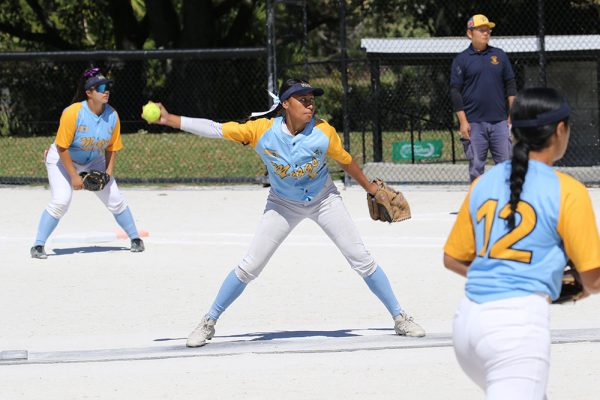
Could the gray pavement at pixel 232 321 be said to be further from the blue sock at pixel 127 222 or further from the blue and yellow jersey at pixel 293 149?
the blue and yellow jersey at pixel 293 149

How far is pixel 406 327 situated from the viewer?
314 inches

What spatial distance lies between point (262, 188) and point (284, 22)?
390 inches

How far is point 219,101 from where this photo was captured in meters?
32.2

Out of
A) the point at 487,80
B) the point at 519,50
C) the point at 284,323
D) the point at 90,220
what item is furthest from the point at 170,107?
the point at 284,323

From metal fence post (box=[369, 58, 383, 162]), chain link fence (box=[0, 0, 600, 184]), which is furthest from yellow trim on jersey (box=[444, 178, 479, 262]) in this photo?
metal fence post (box=[369, 58, 383, 162])

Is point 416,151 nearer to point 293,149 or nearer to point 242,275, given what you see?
point 242,275

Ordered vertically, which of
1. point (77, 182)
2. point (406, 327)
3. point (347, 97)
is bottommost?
point (347, 97)

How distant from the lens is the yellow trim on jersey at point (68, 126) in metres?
11.5

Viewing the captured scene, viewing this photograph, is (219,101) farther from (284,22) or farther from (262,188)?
(262,188)

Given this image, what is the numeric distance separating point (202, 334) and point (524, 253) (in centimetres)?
405

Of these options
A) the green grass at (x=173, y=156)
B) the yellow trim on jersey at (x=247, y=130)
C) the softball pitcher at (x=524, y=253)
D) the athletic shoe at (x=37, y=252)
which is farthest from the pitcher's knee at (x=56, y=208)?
the softball pitcher at (x=524, y=253)

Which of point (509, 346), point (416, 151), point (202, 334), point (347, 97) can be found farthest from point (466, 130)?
point (509, 346)

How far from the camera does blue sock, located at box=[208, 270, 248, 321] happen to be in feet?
26.1

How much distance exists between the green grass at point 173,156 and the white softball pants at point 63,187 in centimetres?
711
